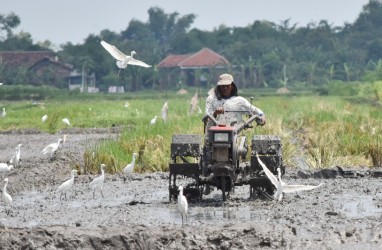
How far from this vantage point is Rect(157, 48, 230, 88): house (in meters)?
88.2

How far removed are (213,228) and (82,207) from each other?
2.87 meters

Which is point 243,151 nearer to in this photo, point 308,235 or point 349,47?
point 308,235

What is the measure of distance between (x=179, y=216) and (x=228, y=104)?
60.4 inches

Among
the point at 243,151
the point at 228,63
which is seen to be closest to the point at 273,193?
the point at 243,151

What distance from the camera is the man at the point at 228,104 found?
11969 millimetres

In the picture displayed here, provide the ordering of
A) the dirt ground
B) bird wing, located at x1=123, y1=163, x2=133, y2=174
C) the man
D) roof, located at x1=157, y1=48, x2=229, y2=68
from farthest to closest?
roof, located at x1=157, y1=48, x2=229, y2=68, bird wing, located at x1=123, y1=163, x2=133, y2=174, the man, the dirt ground

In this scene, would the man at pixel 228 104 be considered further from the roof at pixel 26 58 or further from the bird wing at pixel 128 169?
the roof at pixel 26 58

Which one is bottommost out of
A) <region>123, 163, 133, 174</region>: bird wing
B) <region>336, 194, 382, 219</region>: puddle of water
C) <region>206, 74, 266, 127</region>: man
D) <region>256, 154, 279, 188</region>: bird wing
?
<region>336, 194, 382, 219</region>: puddle of water

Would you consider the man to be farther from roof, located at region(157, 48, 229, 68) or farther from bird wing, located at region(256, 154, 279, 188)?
roof, located at region(157, 48, 229, 68)

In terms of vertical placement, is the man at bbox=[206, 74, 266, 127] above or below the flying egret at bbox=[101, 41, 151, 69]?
below

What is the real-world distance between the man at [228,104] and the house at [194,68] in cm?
7433

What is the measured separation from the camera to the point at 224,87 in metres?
12.1

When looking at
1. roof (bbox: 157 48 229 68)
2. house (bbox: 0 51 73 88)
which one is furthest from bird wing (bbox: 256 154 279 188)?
roof (bbox: 157 48 229 68)

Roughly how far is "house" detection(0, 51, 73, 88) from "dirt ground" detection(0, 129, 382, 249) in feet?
213
